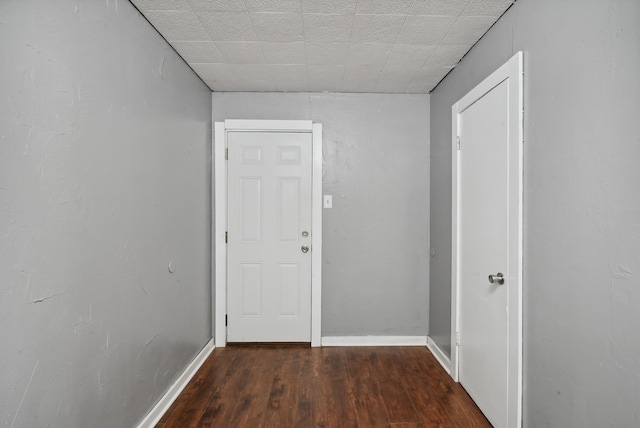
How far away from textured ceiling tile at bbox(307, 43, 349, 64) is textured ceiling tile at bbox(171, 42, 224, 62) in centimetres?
64

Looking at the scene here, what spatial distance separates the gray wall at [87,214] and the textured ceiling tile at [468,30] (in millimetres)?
1803

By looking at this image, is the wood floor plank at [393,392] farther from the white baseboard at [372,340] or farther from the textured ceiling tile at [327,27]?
the textured ceiling tile at [327,27]

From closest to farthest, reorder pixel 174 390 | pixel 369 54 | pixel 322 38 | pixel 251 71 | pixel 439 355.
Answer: pixel 322 38 < pixel 174 390 < pixel 369 54 < pixel 251 71 < pixel 439 355

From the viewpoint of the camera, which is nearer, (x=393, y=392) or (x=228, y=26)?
(x=228, y=26)

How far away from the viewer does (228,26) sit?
7.00ft

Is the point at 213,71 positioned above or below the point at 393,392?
above

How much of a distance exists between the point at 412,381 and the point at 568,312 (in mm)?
1491

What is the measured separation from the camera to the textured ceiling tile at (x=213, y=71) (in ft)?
9.05

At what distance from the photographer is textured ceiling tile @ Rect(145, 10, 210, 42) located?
6.54 feet

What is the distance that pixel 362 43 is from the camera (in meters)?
2.35

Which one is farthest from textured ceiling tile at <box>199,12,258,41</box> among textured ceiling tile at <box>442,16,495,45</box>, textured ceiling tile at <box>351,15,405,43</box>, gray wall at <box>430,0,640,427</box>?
gray wall at <box>430,0,640,427</box>

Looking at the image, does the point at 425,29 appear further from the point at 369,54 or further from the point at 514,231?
the point at 514,231

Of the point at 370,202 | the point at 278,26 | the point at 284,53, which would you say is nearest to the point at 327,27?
the point at 278,26

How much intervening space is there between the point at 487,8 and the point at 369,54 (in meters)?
0.81
